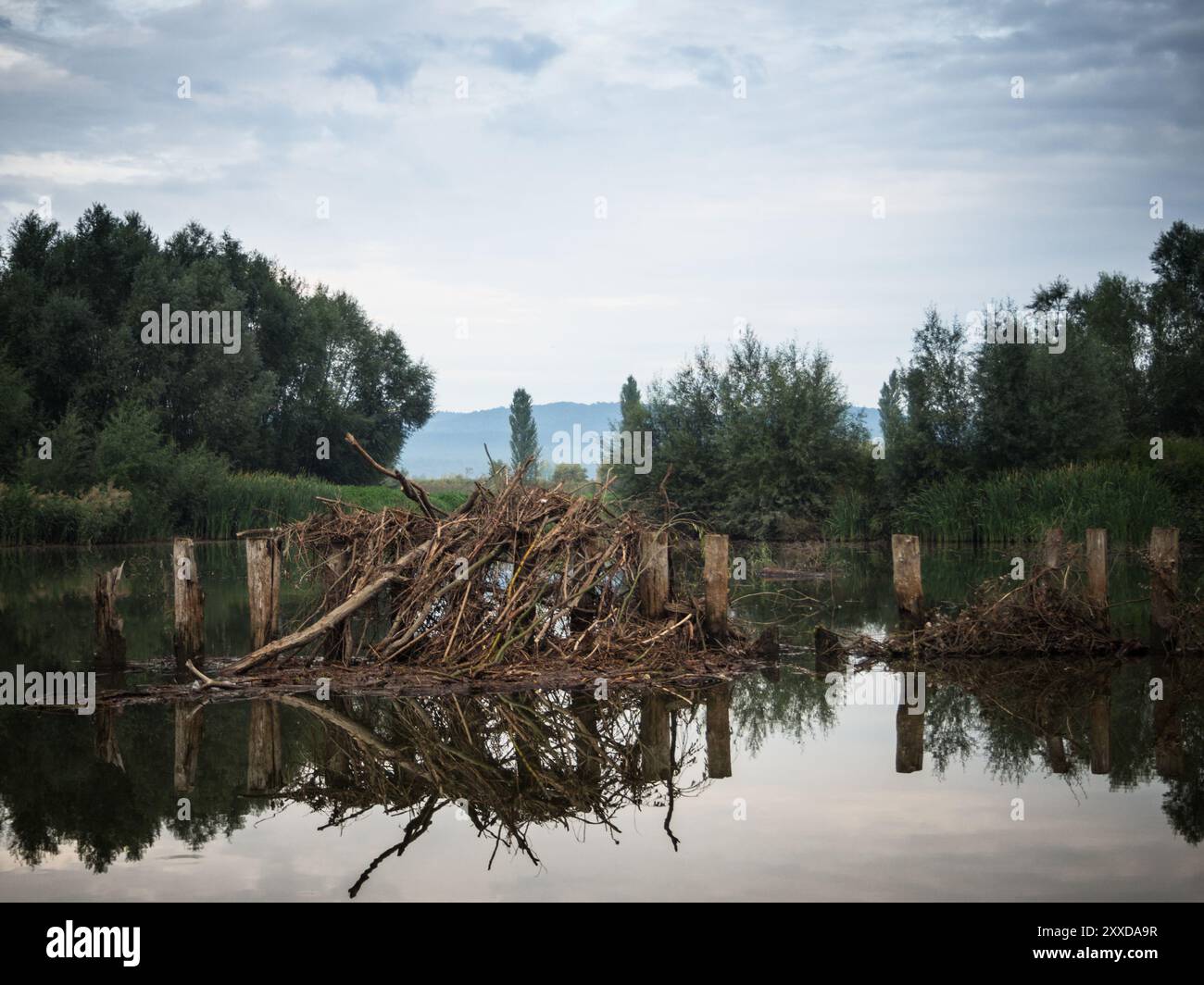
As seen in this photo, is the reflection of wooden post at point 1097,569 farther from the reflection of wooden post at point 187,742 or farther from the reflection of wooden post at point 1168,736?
the reflection of wooden post at point 187,742

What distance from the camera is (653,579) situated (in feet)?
40.5

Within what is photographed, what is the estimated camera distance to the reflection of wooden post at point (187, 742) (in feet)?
25.2

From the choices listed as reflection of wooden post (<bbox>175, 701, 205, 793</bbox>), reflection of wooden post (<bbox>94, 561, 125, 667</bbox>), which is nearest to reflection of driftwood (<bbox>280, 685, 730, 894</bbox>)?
reflection of wooden post (<bbox>175, 701, 205, 793</bbox>)

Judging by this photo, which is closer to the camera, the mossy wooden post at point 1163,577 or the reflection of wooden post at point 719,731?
the reflection of wooden post at point 719,731

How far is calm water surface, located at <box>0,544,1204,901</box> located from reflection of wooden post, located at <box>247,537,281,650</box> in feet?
4.35

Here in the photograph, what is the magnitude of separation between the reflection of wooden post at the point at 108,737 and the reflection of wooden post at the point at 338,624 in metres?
2.24

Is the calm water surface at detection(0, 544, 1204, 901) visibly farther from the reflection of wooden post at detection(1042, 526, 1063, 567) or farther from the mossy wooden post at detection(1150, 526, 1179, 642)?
the reflection of wooden post at detection(1042, 526, 1063, 567)

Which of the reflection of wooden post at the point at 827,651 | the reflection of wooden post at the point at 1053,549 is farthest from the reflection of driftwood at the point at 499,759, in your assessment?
the reflection of wooden post at the point at 1053,549

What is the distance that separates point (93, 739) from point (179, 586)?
2514 millimetres

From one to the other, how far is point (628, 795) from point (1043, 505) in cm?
2640

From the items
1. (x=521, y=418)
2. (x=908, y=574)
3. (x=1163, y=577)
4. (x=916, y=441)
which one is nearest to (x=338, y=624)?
(x=908, y=574)

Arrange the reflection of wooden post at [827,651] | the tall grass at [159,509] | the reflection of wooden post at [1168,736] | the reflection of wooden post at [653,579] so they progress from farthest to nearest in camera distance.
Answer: the tall grass at [159,509], the reflection of wooden post at [827,651], the reflection of wooden post at [653,579], the reflection of wooden post at [1168,736]
